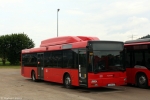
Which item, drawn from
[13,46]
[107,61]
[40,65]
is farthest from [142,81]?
[13,46]

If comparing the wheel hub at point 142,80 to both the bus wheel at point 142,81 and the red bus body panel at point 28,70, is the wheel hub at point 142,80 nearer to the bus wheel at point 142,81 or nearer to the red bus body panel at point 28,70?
the bus wheel at point 142,81

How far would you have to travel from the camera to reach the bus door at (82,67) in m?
13.1

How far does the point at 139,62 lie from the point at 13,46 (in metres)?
52.8

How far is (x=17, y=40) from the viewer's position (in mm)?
63969

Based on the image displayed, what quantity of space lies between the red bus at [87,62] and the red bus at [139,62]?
149 cm

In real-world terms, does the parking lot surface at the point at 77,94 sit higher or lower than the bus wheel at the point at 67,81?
lower

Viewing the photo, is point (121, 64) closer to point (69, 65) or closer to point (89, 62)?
point (89, 62)

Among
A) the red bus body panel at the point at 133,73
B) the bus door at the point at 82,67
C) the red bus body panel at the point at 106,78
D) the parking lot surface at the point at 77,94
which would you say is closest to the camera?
the parking lot surface at the point at 77,94

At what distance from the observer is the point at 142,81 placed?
14789 millimetres

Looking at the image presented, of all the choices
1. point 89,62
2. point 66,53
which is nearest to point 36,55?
point 66,53

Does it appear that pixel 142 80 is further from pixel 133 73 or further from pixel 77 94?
pixel 77 94

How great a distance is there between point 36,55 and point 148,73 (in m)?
9.51

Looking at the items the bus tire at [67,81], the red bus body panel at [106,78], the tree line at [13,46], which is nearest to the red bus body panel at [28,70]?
the bus tire at [67,81]

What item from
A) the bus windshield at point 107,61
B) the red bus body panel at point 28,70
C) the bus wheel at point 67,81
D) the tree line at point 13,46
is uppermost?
the tree line at point 13,46
